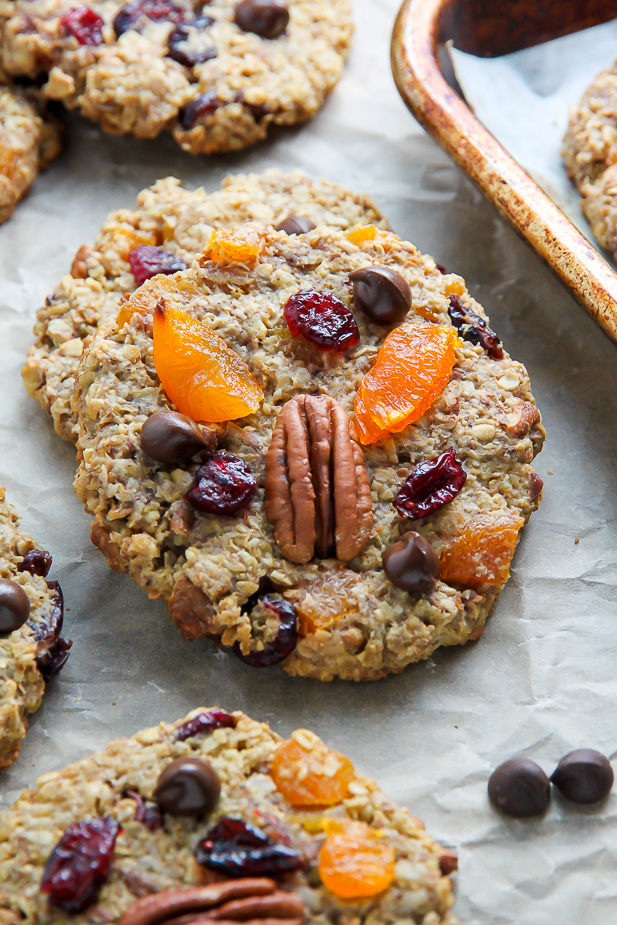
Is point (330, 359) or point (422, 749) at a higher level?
point (330, 359)

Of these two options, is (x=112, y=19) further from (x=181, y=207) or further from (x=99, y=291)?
(x=99, y=291)

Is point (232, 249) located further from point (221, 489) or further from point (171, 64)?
point (171, 64)

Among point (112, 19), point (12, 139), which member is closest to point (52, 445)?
point (12, 139)

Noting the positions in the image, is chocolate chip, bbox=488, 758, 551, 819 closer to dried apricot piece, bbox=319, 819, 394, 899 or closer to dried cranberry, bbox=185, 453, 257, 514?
dried apricot piece, bbox=319, 819, 394, 899

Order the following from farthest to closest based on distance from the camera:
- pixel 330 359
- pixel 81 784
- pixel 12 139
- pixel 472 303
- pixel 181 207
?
1. pixel 12 139
2. pixel 181 207
3. pixel 472 303
4. pixel 330 359
5. pixel 81 784

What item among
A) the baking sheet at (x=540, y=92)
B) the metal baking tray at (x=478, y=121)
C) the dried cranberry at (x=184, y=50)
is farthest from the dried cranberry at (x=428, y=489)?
the dried cranberry at (x=184, y=50)

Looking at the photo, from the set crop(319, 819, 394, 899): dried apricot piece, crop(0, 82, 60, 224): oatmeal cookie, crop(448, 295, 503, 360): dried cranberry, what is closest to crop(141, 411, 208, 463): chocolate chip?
Answer: crop(448, 295, 503, 360): dried cranberry

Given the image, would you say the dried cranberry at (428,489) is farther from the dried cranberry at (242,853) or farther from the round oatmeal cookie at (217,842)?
the dried cranberry at (242,853)
